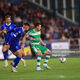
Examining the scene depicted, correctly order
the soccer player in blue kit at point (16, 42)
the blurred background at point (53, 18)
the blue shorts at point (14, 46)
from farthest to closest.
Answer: the blurred background at point (53, 18)
the blue shorts at point (14, 46)
the soccer player in blue kit at point (16, 42)

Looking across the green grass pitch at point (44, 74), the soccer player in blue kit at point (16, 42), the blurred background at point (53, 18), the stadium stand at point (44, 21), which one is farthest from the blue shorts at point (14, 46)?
the stadium stand at point (44, 21)

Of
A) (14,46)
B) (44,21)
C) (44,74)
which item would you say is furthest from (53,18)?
(44,74)

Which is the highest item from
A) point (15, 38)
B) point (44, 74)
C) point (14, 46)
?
point (15, 38)

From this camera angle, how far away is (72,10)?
35.8 m

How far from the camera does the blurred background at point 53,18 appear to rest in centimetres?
2605

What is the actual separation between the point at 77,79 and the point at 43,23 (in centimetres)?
1962

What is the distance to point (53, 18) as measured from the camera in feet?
111

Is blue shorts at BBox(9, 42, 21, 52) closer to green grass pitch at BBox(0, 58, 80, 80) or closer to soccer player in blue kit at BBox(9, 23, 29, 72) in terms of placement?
soccer player in blue kit at BBox(9, 23, 29, 72)

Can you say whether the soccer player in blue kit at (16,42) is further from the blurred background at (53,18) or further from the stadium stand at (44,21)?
the stadium stand at (44,21)

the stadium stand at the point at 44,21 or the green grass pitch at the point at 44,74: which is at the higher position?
the stadium stand at the point at 44,21

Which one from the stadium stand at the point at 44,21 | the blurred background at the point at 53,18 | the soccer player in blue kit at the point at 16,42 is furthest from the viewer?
the stadium stand at the point at 44,21

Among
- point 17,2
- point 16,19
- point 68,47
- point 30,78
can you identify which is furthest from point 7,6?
point 30,78

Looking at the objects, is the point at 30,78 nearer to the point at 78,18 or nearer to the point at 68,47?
the point at 68,47

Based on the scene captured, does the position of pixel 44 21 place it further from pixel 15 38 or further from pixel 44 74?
pixel 44 74
